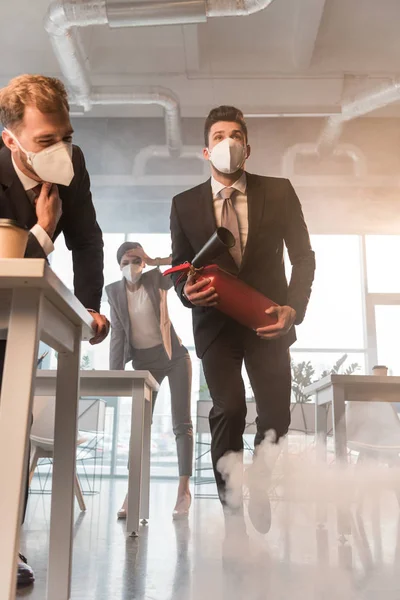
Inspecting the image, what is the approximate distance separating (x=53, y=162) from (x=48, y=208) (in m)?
Answer: 0.09

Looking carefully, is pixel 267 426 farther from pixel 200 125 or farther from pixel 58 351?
pixel 200 125

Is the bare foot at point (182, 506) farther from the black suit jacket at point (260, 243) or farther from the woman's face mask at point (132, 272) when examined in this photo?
the woman's face mask at point (132, 272)

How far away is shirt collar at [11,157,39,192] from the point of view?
43.6 inches

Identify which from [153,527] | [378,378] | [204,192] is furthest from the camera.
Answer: [153,527]

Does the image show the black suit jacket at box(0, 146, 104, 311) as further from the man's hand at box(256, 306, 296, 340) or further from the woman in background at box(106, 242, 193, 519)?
the woman in background at box(106, 242, 193, 519)

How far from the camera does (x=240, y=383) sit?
159 cm

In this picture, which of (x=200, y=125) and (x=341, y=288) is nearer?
(x=200, y=125)

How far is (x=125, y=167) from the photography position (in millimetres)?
5039


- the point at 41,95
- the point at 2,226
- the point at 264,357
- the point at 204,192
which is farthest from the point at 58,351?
the point at 204,192

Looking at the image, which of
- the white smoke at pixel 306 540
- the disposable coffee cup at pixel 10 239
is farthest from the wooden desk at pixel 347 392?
the disposable coffee cup at pixel 10 239

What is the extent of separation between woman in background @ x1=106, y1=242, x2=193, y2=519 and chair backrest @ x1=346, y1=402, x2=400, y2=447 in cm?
104

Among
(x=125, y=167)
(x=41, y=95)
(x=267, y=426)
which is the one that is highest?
(x=125, y=167)

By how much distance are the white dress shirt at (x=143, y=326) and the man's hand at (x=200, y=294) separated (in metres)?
1.45

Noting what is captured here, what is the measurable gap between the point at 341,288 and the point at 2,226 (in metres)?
4.88
